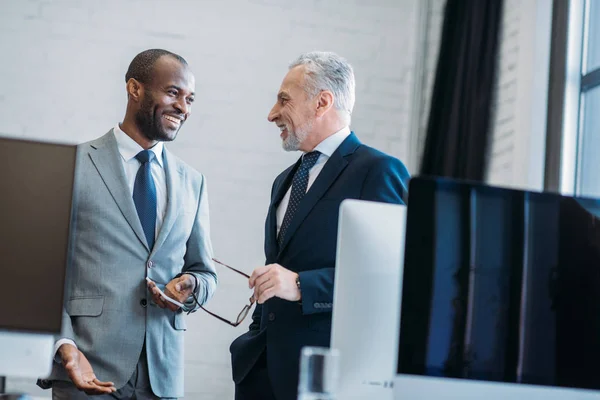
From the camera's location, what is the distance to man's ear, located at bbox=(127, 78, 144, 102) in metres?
2.69

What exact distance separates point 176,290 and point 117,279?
0.52 ft

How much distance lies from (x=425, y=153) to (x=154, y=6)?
1.39 meters

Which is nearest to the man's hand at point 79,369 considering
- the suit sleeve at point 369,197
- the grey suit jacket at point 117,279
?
the grey suit jacket at point 117,279

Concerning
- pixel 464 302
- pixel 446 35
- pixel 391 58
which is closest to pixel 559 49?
pixel 446 35

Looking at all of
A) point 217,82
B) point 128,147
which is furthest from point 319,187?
point 217,82

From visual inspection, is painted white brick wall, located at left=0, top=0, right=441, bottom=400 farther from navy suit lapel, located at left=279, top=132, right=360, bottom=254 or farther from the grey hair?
navy suit lapel, located at left=279, top=132, right=360, bottom=254

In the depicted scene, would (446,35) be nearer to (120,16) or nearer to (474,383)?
(120,16)

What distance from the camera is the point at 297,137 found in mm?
2734

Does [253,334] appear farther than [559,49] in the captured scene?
No

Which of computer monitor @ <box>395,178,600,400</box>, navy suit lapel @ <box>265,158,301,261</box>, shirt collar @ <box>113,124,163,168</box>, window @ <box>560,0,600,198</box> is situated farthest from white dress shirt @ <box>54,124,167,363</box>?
window @ <box>560,0,600,198</box>

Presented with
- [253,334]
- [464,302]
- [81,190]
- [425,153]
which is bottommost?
[253,334]

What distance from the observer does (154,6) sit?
4078mm

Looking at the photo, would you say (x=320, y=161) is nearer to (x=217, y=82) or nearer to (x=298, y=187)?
(x=298, y=187)

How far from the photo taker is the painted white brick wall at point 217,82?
3947 millimetres
